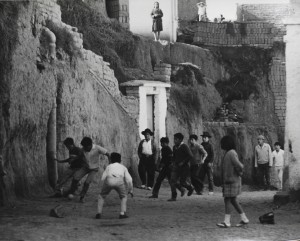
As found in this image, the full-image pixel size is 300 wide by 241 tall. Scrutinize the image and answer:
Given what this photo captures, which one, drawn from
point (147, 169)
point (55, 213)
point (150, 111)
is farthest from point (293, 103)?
point (150, 111)

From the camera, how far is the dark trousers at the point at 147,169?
71.1 ft

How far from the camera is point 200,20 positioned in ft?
131

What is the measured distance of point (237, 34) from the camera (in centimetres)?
4056

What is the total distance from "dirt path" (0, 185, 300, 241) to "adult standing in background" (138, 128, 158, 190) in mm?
3350

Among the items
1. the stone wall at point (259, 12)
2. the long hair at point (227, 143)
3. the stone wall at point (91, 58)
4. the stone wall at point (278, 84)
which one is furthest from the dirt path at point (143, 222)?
the stone wall at point (259, 12)

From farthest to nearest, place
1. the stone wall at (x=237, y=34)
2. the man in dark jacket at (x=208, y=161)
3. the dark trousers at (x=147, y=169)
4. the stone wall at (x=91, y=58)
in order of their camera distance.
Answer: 1. the stone wall at (x=237, y=34)
2. the dark trousers at (x=147, y=169)
3. the stone wall at (x=91, y=58)
4. the man in dark jacket at (x=208, y=161)

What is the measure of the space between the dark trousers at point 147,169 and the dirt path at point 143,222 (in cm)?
344

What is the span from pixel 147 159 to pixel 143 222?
739 cm

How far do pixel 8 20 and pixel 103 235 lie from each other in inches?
255

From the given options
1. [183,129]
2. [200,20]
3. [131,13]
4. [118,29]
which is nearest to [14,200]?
[183,129]

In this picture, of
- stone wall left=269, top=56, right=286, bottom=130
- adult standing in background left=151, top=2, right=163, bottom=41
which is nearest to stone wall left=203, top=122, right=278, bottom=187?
adult standing in background left=151, top=2, right=163, bottom=41

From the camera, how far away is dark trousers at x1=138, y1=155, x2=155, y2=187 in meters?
21.7

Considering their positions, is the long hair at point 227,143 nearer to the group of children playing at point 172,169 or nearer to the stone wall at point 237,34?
the group of children playing at point 172,169

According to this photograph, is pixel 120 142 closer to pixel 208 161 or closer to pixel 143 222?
pixel 208 161
